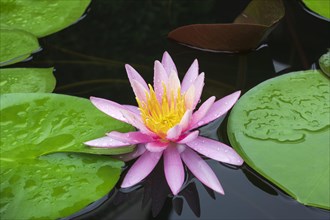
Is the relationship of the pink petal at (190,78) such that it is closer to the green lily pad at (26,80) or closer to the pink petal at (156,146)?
the pink petal at (156,146)

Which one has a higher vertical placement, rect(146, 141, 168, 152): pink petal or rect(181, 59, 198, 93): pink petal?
rect(181, 59, 198, 93): pink petal

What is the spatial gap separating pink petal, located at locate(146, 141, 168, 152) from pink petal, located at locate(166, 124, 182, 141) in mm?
24

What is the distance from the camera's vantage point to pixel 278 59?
174 centimetres

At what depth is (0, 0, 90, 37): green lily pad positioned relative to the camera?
1.88m

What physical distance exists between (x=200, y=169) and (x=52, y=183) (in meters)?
0.38

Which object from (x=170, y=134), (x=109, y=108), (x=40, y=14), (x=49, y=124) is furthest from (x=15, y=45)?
(x=170, y=134)

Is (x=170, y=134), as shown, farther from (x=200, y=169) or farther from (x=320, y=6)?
(x=320, y=6)

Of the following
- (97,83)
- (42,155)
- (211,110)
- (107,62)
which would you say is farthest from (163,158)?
(107,62)

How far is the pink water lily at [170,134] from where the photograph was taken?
1209 millimetres

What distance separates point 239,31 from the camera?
5.36 feet

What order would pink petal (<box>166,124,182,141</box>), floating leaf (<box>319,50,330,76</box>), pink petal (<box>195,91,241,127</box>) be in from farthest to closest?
floating leaf (<box>319,50,330,76</box>)
pink petal (<box>195,91,241,127</box>)
pink petal (<box>166,124,182,141</box>)

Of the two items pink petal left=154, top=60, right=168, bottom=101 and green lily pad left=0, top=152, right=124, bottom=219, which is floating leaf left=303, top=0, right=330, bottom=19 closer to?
pink petal left=154, top=60, right=168, bottom=101

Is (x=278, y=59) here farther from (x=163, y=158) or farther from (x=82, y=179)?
(x=82, y=179)

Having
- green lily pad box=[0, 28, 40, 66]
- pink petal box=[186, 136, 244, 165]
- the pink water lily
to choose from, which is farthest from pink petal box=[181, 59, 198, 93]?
green lily pad box=[0, 28, 40, 66]
